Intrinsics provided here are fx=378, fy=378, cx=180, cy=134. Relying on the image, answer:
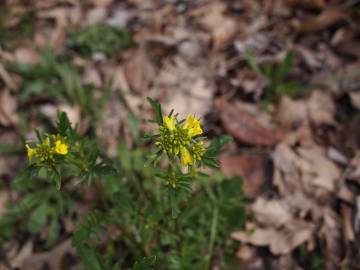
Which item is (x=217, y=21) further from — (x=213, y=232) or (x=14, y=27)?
(x=213, y=232)

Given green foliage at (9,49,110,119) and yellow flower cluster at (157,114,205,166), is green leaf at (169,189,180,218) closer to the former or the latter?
yellow flower cluster at (157,114,205,166)

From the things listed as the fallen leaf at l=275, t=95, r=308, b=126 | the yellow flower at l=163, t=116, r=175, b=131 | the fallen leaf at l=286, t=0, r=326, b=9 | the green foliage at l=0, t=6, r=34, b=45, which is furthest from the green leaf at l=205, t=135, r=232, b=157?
the green foliage at l=0, t=6, r=34, b=45

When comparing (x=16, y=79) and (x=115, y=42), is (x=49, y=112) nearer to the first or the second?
(x=16, y=79)

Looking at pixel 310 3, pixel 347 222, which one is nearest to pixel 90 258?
pixel 347 222

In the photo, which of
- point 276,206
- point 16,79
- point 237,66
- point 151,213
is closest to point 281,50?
point 237,66

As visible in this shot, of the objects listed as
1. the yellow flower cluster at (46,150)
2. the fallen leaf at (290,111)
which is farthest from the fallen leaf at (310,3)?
the yellow flower cluster at (46,150)
